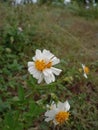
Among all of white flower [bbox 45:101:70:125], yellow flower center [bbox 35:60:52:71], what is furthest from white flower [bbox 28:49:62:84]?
white flower [bbox 45:101:70:125]

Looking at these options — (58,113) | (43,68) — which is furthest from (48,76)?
(58,113)

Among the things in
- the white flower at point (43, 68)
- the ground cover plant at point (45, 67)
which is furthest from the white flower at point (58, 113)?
the white flower at point (43, 68)

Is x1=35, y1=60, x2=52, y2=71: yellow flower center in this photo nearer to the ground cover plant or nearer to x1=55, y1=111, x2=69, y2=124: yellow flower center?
the ground cover plant

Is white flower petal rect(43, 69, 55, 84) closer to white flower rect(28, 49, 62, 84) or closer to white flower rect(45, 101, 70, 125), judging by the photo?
white flower rect(28, 49, 62, 84)

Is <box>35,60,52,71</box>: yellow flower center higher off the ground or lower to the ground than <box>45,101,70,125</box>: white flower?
higher

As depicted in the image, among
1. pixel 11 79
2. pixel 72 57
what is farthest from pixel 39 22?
pixel 11 79

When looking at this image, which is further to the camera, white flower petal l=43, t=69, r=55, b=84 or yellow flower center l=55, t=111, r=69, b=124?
yellow flower center l=55, t=111, r=69, b=124

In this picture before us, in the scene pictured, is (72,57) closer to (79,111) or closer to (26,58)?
(26,58)

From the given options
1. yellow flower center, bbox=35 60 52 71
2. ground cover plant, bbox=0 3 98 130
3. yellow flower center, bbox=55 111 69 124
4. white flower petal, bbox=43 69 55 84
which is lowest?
ground cover plant, bbox=0 3 98 130
